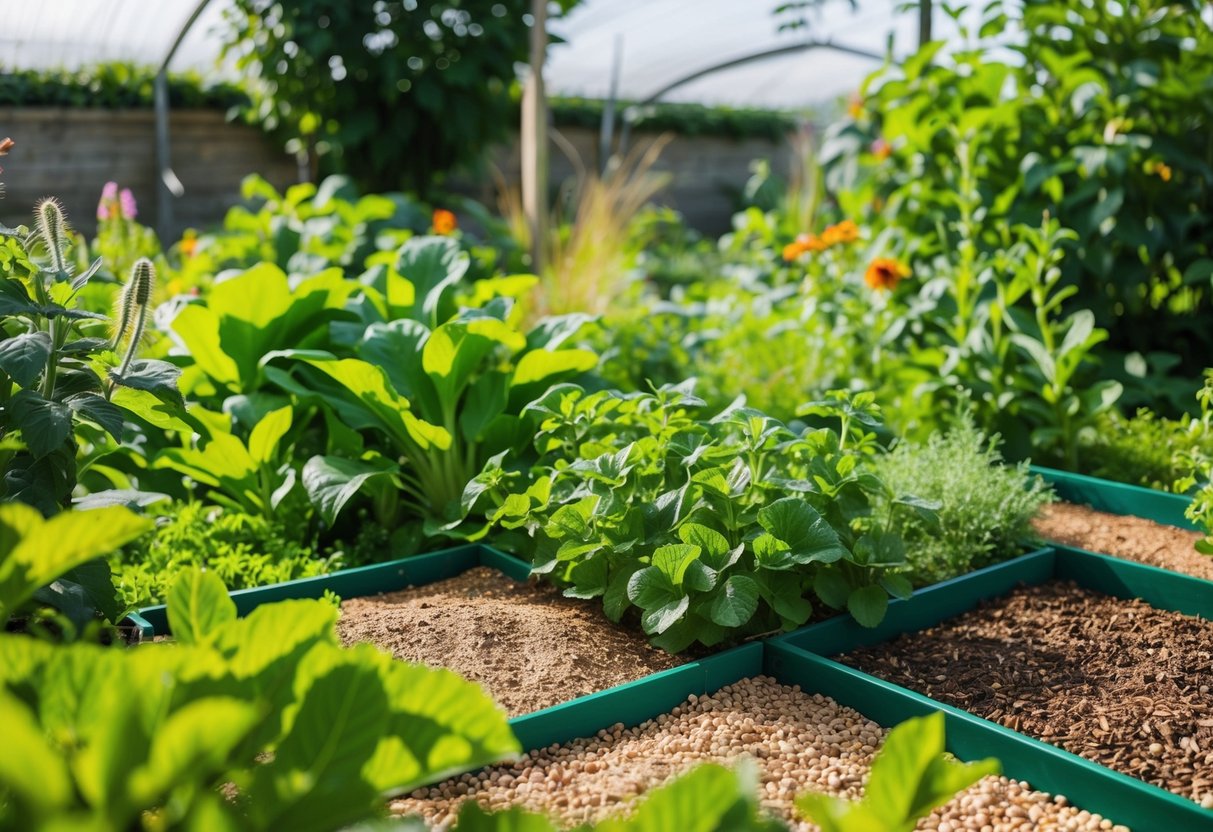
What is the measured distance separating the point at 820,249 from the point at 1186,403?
57.0 inches

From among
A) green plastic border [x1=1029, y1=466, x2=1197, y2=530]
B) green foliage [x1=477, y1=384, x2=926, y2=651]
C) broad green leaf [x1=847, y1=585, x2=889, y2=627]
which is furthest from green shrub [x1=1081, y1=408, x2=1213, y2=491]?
broad green leaf [x1=847, y1=585, x2=889, y2=627]

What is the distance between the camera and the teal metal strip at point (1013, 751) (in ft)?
5.11

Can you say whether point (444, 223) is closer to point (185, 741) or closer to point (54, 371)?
point (54, 371)

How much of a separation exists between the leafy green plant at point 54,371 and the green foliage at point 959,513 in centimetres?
170

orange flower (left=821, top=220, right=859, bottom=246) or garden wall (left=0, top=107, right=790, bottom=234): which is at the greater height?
garden wall (left=0, top=107, right=790, bottom=234)

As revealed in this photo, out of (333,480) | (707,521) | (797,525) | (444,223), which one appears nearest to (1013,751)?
(797,525)

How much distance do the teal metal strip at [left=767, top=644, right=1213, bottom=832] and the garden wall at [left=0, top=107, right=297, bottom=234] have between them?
5.47 meters

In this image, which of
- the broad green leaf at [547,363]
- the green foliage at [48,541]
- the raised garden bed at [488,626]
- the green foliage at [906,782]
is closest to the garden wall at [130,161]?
the broad green leaf at [547,363]

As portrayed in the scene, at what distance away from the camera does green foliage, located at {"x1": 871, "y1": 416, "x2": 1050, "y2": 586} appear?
2561mm

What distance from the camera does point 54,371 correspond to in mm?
1741

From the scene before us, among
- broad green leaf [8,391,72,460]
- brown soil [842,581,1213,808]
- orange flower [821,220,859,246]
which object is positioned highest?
orange flower [821,220,859,246]

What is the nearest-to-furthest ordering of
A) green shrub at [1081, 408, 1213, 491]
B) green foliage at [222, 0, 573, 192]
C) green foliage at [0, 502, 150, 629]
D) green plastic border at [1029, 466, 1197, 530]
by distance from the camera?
green foliage at [0, 502, 150, 629], green plastic border at [1029, 466, 1197, 530], green shrub at [1081, 408, 1213, 491], green foliage at [222, 0, 573, 192]

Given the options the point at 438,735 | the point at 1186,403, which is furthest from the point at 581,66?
the point at 438,735

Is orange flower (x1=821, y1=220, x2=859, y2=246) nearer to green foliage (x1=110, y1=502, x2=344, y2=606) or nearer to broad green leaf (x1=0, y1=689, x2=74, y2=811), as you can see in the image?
green foliage (x1=110, y1=502, x2=344, y2=606)
